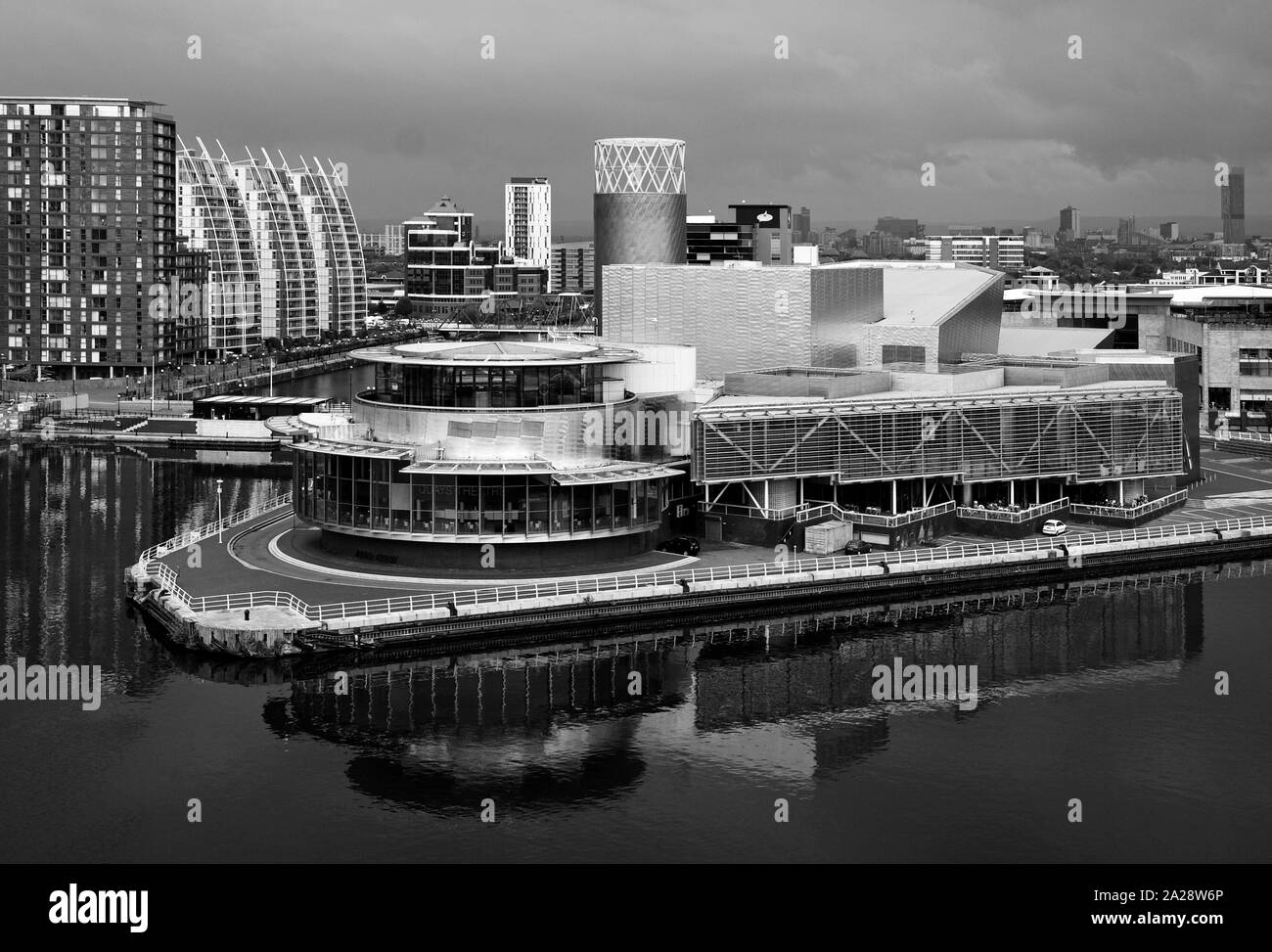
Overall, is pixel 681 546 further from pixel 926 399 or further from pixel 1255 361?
pixel 1255 361

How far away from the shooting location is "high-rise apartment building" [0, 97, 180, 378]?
126562 millimetres

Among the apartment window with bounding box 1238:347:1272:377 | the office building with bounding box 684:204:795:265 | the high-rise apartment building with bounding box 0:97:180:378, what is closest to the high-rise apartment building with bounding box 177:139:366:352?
the high-rise apartment building with bounding box 0:97:180:378

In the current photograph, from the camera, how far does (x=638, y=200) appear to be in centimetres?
9500

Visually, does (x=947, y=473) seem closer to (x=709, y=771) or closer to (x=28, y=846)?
(x=709, y=771)

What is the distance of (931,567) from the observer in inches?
2375

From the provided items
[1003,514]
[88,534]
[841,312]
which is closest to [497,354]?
[88,534]

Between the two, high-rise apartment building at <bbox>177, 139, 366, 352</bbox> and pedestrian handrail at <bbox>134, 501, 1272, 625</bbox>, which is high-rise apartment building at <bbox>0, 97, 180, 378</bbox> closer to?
high-rise apartment building at <bbox>177, 139, 366, 352</bbox>

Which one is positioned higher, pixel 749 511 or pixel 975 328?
pixel 975 328

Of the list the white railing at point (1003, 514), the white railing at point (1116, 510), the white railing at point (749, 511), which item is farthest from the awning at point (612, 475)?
the white railing at point (1116, 510)

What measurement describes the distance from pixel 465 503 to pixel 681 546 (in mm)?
8189

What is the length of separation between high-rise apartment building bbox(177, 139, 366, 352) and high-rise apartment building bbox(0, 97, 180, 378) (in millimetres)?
16136

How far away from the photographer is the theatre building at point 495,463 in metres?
57.1

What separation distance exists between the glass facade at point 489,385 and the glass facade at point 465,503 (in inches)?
153
